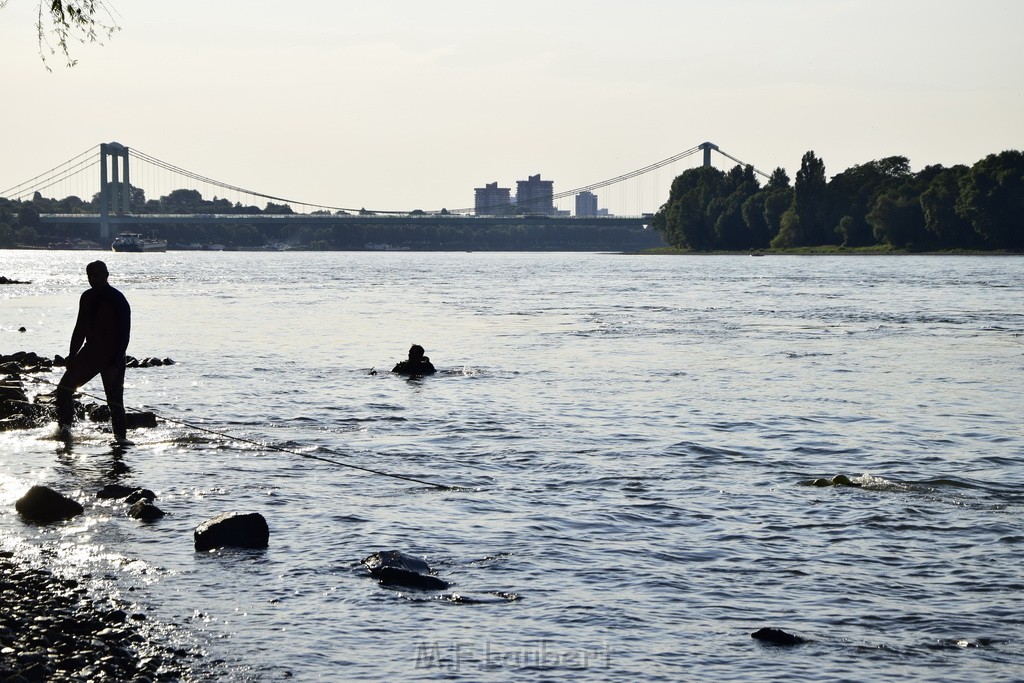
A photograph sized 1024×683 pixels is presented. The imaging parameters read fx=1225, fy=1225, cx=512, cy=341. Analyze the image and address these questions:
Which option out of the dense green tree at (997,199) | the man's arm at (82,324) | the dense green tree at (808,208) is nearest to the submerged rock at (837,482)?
the man's arm at (82,324)

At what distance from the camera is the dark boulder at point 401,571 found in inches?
324

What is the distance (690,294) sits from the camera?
6162cm

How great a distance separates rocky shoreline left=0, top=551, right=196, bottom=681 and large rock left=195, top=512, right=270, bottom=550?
1.21 meters

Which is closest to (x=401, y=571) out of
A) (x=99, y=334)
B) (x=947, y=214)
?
(x=99, y=334)

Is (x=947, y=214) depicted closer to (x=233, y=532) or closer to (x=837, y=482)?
(x=837, y=482)

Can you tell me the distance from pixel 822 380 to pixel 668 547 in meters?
14.1

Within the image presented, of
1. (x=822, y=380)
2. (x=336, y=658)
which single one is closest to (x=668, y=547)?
(x=336, y=658)

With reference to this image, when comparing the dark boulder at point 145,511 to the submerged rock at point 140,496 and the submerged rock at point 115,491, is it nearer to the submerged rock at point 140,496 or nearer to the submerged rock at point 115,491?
the submerged rock at point 140,496

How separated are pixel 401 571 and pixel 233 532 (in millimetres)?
1605

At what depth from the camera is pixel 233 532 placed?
915 cm

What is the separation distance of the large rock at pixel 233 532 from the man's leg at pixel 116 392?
470cm

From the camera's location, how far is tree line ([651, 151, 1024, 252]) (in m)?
116

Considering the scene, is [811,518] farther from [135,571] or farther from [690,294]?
[690,294]

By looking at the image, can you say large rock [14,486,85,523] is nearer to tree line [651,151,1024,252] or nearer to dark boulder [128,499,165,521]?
dark boulder [128,499,165,521]
